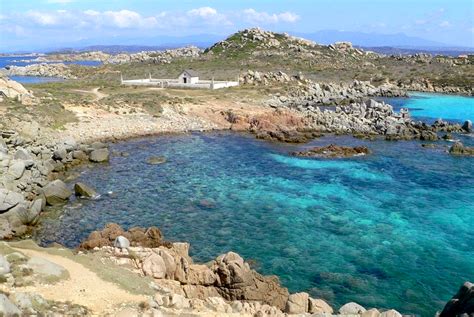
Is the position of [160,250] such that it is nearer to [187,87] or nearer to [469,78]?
[187,87]

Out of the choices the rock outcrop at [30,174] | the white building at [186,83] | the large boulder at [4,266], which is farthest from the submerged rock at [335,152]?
the white building at [186,83]

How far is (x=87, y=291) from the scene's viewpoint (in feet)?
52.1

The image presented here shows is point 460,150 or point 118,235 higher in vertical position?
point 460,150

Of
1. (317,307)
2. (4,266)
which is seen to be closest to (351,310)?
(317,307)

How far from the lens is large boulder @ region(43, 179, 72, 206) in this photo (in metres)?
31.6

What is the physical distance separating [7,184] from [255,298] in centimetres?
2133

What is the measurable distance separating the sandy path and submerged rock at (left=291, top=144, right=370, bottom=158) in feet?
104

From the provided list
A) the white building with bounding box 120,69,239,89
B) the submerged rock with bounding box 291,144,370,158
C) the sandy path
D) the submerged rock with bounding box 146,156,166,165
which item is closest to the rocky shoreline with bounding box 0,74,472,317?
the sandy path

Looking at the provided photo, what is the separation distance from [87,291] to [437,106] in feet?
268

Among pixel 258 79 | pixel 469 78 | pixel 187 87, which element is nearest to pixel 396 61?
pixel 469 78

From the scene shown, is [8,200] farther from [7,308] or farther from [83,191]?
[7,308]

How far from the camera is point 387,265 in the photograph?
2386 centimetres

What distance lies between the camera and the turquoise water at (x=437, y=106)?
7294 centimetres

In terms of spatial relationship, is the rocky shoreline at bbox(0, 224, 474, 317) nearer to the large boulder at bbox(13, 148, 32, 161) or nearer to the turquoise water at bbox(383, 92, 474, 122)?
the large boulder at bbox(13, 148, 32, 161)
